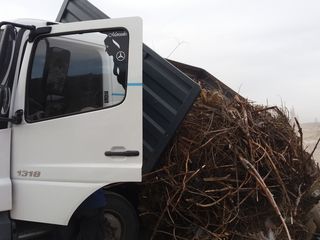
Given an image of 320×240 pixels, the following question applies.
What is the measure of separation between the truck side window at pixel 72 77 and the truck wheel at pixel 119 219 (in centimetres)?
101

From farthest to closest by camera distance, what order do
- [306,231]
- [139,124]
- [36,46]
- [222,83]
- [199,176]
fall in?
[222,83]
[306,231]
[199,176]
[36,46]
[139,124]

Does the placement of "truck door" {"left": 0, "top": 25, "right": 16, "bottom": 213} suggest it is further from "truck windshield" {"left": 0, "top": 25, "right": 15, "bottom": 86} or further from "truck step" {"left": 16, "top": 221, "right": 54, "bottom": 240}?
"truck step" {"left": 16, "top": 221, "right": 54, "bottom": 240}

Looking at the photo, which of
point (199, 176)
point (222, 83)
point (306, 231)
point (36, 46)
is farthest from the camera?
point (222, 83)

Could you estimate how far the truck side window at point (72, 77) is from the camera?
11.2 feet

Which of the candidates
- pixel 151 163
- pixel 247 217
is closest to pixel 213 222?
pixel 247 217

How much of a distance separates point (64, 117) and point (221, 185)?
4.90 ft

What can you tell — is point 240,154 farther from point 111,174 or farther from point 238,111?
point 111,174

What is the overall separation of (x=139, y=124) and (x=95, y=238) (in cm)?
106

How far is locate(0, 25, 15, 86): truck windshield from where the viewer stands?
3275 millimetres

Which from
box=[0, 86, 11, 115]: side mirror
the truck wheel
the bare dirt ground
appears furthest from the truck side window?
the bare dirt ground

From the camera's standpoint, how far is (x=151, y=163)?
3533 millimetres

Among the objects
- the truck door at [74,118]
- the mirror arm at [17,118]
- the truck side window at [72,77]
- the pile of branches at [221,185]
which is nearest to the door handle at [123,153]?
the truck door at [74,118]

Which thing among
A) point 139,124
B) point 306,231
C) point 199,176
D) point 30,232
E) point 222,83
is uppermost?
point 222,83

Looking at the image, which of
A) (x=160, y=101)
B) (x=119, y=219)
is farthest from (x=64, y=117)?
(x=119, y=219)
